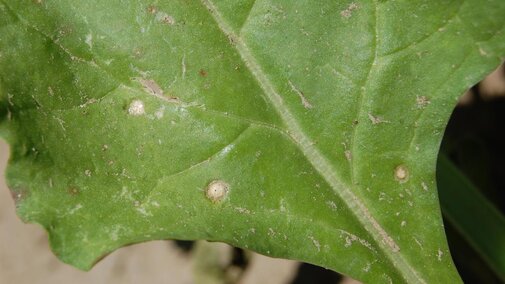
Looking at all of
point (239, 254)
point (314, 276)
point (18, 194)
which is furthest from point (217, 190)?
point (239, 254)

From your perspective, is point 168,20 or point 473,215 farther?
point 473,215

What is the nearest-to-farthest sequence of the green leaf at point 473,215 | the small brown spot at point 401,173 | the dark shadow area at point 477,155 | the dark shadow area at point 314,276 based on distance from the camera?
the small brown spot at point 401,173, the green leaf at point 473,215, the dark shadow area at point 477,155, the dark shadow area at point 314,276

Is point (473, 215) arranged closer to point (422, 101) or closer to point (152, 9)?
point (422, 101)

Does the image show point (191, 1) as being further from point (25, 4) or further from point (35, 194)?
point (35, 194)

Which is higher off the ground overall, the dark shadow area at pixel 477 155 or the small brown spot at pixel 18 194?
the small brown spot at pixel 18 194

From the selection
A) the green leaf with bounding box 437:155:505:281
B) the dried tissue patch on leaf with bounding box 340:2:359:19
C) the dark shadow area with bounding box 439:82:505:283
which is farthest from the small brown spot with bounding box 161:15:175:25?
the dark shadow area with bounding box 439:82:505:283

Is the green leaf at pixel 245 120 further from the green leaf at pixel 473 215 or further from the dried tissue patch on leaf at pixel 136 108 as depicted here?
the green leaf at pixel 473 215

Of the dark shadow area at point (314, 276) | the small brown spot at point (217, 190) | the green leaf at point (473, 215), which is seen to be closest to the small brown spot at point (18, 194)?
the small brown spot at point (217, 190)
